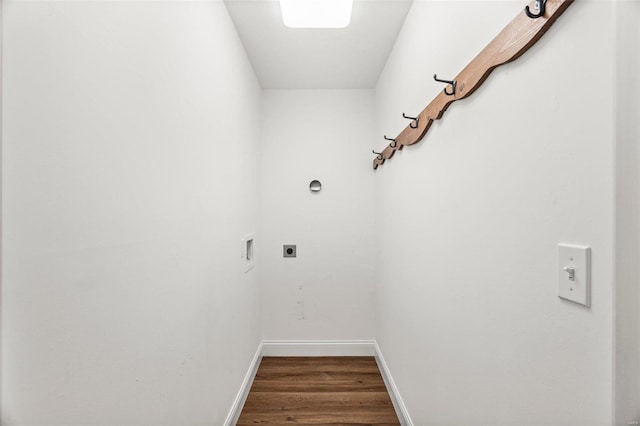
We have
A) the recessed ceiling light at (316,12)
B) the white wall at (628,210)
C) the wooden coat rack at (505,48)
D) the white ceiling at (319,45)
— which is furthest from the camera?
the white ceiling at (319,45)

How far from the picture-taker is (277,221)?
8.96 feet

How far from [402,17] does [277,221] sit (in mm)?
1777

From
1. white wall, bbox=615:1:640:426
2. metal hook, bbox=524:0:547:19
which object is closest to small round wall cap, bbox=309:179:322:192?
metal hook, bbox=524:0:547:19

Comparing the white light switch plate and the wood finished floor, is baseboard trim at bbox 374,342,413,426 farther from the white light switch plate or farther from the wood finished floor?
the white light switch plate

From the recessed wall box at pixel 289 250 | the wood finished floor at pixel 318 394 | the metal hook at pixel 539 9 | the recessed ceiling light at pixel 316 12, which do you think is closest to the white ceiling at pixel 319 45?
the recessed ceiling light at pixel 316 12

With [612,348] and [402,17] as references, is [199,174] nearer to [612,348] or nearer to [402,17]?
[612,348]

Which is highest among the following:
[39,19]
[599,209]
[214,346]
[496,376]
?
[39,19]

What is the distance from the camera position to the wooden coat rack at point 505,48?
2.17 ft

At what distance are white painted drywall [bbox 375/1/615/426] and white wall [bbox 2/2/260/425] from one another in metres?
1.02

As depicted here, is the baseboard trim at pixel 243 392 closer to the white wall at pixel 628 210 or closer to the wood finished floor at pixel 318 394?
the wood finished floor at pixel 318 394

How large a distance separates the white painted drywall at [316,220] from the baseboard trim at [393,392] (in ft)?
0.99

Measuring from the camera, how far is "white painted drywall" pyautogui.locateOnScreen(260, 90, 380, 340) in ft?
8.96

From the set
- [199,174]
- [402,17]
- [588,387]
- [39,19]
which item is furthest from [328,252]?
[39,19]

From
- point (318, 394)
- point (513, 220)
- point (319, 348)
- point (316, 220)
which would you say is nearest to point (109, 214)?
point (513, 220)
